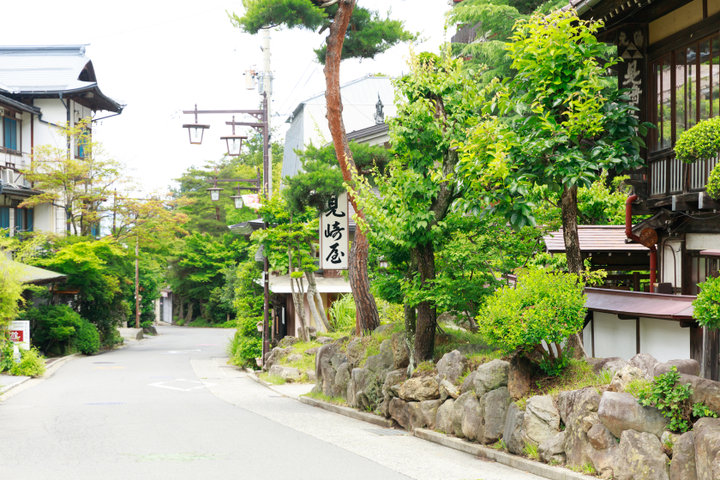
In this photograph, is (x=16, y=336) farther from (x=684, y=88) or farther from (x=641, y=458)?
(x=641, y=458)

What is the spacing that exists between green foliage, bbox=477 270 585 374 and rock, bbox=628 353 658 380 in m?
1.13

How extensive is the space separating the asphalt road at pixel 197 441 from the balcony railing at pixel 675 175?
5.66 meters

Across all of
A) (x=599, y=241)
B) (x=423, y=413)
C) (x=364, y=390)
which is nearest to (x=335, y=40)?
(x=599, y=241)

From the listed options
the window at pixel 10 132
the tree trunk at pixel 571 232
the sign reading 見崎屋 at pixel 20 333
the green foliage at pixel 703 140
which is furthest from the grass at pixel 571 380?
the window at pixel 10 132

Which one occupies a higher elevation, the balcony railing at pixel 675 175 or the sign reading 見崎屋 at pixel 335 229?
the balcony railing at pixel 675 175

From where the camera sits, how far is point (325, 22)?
67.8 ft

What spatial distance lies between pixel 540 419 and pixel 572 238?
118 inches

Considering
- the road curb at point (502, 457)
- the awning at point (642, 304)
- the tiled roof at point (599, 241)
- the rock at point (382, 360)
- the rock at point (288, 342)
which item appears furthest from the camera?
the rock at point (288, 342)

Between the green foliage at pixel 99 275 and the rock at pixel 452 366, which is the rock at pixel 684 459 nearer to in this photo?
the rock at pixel 452 366

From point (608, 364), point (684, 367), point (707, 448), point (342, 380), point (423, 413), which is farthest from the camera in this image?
point (342, 380)

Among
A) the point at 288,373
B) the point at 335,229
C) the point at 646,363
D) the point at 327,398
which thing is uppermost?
the point at 335,229

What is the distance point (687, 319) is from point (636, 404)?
1.60 meters

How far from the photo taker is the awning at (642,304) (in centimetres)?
1050

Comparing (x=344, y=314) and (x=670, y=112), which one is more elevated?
(x=670, y=112)
